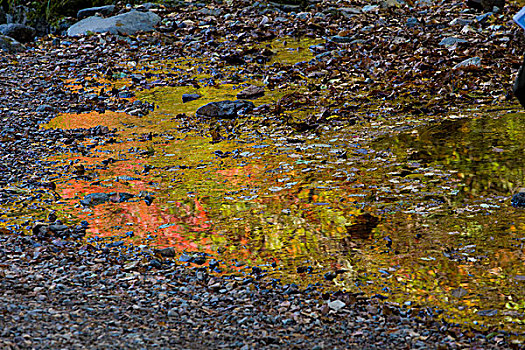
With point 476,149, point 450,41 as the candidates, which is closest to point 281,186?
point 476,149

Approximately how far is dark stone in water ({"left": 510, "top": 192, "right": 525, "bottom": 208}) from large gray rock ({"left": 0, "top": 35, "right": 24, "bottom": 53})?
9.98m

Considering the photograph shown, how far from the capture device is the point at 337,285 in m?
3.63

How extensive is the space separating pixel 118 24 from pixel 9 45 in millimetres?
2289

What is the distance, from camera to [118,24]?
1225 centimetres

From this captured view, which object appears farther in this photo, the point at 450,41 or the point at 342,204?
the point at 450,41

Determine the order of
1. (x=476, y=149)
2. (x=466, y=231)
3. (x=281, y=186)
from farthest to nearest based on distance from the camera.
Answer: (x=476, y=149) → (x=281, y=186) → (x=466, y=231)

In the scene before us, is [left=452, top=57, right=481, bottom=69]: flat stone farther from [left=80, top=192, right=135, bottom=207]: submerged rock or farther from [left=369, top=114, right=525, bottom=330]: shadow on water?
[left=80, top=192, right=135, bottom=207]: submerged rock

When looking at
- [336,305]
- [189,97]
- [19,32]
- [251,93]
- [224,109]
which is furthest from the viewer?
[19,32]

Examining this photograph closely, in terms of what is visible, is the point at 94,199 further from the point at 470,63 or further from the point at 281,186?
the point at 470,63

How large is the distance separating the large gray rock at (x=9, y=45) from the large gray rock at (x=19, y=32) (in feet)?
2.22

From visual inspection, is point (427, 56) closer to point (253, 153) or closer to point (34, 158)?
point (253, 153)

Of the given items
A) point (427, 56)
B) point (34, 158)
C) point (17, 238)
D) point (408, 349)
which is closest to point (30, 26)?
point (34, 158)

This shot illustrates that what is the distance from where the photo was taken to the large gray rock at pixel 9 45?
440 inches

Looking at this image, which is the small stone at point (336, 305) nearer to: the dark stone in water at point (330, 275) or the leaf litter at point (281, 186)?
the leaf litter at point (281, 186)
